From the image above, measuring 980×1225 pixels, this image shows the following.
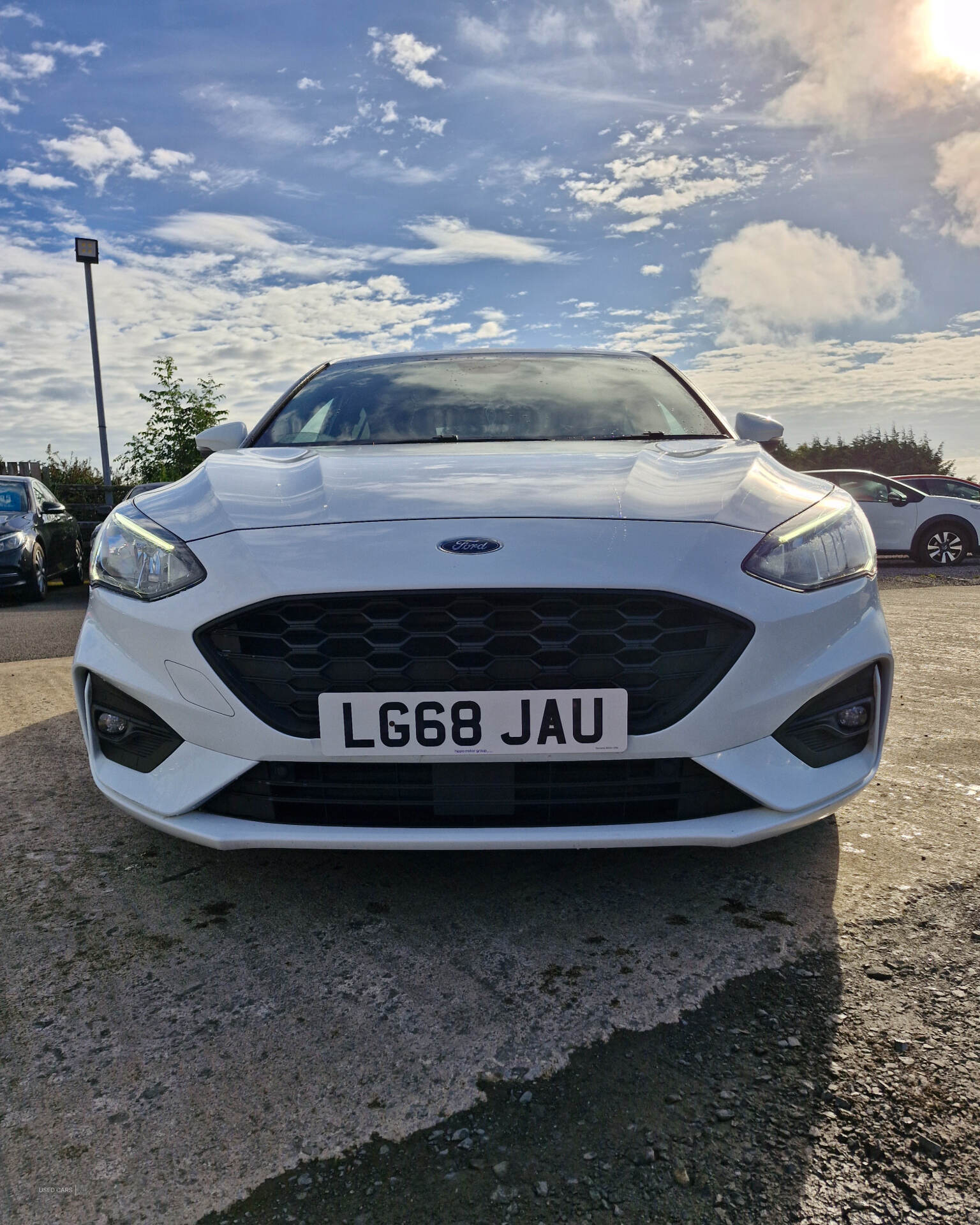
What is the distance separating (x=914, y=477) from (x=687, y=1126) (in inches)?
510

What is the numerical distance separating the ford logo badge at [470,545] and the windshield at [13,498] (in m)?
8.67

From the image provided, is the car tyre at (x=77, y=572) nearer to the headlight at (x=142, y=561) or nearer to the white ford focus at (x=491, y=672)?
the headlight at (x=142, y=561)

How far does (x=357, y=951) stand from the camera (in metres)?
1.80

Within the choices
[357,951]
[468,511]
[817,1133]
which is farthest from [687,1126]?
[468,511]

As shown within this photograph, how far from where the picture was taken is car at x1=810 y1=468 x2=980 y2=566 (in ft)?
39.6

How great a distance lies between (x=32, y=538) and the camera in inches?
358

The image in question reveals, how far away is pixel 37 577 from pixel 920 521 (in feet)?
33.9

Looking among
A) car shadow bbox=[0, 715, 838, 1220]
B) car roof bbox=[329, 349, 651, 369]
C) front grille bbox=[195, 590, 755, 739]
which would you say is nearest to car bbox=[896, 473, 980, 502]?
car roof bbox=[329, 349, 651, 369]

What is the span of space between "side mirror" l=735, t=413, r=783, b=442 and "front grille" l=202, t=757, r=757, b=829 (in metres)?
1.60

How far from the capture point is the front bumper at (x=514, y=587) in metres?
1.75

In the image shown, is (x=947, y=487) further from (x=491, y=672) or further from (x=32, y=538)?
(x=491, y=672)

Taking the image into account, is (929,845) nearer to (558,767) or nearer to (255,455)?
(558,767)

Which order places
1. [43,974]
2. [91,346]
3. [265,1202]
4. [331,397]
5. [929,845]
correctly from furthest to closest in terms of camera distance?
[91,346] < [331,397] < [929,845] < [43,974] < [265,1202]

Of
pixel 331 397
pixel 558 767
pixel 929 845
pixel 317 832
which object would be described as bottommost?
pixel 929 845
